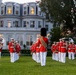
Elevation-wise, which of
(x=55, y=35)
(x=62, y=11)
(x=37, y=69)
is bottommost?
(x=55, y=35)

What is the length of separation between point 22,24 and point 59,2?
137 ft

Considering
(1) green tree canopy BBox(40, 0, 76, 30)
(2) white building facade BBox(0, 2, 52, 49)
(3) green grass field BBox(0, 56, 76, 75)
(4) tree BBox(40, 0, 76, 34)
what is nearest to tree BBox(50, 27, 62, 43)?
(2) white building facade BBox(0, 2, 52, 49)

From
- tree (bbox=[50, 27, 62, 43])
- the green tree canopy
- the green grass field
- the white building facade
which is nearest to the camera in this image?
the green grass field

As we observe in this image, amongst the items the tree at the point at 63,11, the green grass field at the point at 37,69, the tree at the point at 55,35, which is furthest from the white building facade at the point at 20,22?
the green grass field at the point at 37,69

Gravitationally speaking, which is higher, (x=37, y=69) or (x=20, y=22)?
(x=37, y=69)

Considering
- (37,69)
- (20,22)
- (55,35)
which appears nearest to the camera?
(37,69)

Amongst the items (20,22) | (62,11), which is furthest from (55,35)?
(20,22)

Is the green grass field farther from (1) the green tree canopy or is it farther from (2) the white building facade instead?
(2) the white building facade

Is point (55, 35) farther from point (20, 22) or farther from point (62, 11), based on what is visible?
point (20, 22)

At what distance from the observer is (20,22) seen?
97312 mm

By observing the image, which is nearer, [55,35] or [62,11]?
[62,11]

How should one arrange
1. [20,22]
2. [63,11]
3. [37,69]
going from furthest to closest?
[20,22]
[63,11]
[37,69]

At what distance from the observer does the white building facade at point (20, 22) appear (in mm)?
93562

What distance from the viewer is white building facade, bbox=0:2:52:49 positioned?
93562mm
